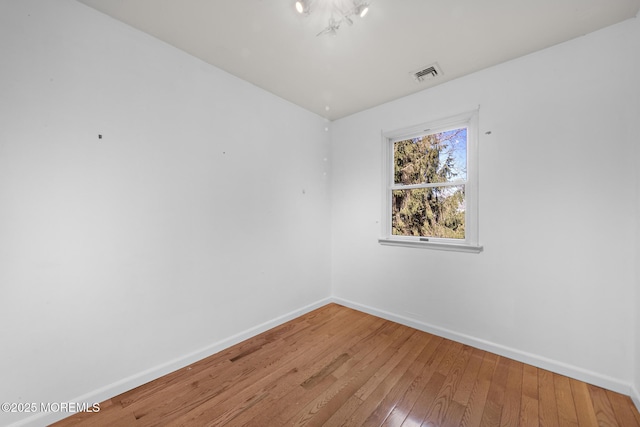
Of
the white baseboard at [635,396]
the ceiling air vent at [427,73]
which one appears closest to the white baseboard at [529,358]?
the white baseboard at [635,396]

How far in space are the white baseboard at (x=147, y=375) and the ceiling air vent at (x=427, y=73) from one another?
2963 millimetres

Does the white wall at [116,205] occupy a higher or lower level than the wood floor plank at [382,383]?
higher

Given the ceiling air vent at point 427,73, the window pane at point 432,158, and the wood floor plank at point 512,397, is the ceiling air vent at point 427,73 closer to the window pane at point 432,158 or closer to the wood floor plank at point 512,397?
the window pane at point 432,158

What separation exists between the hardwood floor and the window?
3.55ft

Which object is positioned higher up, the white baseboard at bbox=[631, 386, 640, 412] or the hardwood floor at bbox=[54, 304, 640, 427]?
the white baseboard at bbox=[631, 386, 640, 412]

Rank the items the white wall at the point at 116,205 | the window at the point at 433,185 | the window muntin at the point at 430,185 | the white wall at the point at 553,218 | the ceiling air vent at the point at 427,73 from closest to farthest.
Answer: the white wall at the point at 116,205 < the white wall at the point at 553,218 < the ceiling air vent at the point at 427,73 < the window at the point at 433,185 < the window muntin at the point at 430,185

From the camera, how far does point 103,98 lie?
67.2 inches

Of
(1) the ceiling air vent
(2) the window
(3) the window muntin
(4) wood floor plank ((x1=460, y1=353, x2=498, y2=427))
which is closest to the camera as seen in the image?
(4) wood floor plank ((x1=460, y1=353, x2=498, y2=427))

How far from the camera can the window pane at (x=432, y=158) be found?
102 inches

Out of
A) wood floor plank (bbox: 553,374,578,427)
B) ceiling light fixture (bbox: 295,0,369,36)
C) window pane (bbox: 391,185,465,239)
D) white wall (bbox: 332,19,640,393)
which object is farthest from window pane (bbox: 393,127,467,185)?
wood floor plank (bbox: 553,374,578,427)

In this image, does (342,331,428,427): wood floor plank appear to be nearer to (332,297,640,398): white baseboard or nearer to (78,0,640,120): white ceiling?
(332,297,640,398): white baseboard

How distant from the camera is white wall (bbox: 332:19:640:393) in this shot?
1.77 m

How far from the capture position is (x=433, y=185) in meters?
2.72

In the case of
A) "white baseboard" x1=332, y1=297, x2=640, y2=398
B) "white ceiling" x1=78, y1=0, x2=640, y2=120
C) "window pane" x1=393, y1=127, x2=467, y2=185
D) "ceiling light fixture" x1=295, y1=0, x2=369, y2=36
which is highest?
"white ceiling" x1=78, y1=0, x2=640, y2=120
